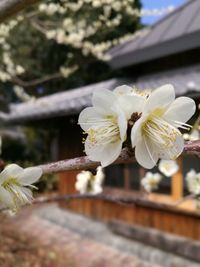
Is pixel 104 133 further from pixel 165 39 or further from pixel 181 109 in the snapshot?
pixel 165 39

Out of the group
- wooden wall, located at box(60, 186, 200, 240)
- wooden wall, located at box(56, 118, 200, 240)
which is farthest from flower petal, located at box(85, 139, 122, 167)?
wooden wall, located at box(60, 186, 200, 240)

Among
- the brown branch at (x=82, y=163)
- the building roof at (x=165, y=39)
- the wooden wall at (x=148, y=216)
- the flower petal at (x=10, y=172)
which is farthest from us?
the wooden wall at (x=148, y=216)

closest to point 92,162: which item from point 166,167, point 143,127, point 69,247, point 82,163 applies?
point 82,163

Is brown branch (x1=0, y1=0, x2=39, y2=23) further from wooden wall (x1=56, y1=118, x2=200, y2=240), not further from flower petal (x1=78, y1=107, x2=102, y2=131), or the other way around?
wooden wall (x1=56, y1=118, x2=200, y2=240)

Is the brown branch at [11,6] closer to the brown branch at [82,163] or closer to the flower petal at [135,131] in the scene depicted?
the brown branch at [82,163]

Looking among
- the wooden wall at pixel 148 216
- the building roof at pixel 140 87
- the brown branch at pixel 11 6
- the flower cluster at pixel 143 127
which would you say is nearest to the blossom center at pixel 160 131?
the flower cluster at pixel 143 127
